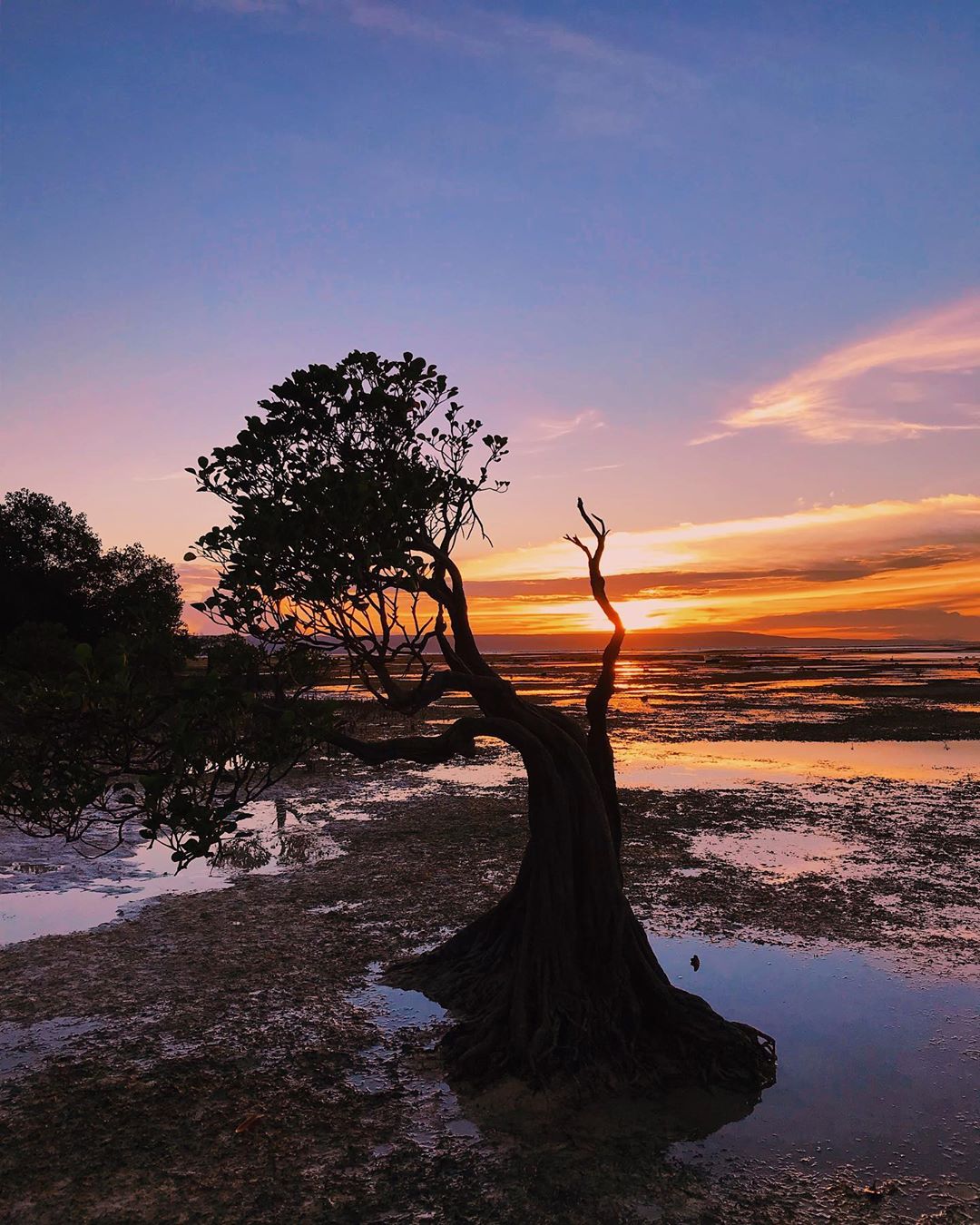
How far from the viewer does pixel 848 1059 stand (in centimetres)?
1116

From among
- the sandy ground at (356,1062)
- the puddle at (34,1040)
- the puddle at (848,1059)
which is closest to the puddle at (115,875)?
the sandy ground at (356,1062)

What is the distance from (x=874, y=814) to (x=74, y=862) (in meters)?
20.9

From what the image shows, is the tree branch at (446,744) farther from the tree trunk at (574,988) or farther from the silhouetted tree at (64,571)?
the silhouetted tree at (64,571)

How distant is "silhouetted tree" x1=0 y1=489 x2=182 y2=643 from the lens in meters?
54.6

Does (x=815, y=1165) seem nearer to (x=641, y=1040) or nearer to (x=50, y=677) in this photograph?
(x=641, y=1040)

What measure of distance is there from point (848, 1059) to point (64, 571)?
56557mm

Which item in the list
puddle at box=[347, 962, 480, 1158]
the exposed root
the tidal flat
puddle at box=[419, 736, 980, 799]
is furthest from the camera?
puddle at box=[419, 736, 980, 799]

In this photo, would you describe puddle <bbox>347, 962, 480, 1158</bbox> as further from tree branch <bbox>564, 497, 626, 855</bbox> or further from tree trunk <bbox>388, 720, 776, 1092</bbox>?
tree branch <bbox>564, 497, 626, 855</bbox>

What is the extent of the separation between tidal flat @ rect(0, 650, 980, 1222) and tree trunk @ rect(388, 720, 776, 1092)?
20.6 inches

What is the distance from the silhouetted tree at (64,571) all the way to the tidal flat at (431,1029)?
3413 centimetres

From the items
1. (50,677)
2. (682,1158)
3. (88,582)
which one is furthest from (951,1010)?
(88,582)

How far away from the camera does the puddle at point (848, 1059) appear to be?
29.9 feet

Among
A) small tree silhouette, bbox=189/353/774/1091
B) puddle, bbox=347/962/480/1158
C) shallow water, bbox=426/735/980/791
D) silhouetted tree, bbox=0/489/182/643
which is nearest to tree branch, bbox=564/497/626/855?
small tree silhouette, bbox=189/353/774/1091

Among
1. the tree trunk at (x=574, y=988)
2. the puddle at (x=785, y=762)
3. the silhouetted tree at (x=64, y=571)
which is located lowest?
the puddle at (x=785, y=762)
